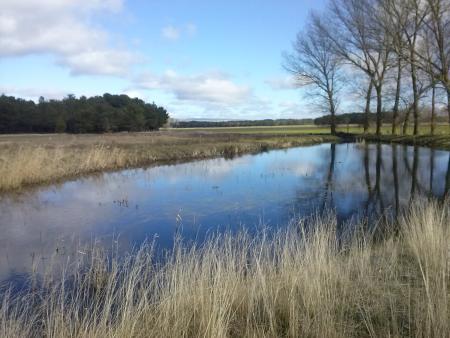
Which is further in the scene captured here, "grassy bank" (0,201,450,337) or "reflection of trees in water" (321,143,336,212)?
"reflection of trees in water" (321,143,336,212)

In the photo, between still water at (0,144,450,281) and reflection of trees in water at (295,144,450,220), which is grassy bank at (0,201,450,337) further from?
reflection of trees in water at (295,144,450,220)

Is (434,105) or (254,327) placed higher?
(434,105)

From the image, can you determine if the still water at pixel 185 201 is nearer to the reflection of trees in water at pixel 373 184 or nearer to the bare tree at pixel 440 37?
the reflection of trees in water at pixel 373 184

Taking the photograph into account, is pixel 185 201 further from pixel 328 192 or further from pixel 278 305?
pixel 278 305

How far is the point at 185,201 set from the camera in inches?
495

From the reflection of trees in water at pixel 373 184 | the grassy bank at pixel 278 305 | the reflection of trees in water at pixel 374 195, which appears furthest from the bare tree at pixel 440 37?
the grassy bank at pixel 278 305

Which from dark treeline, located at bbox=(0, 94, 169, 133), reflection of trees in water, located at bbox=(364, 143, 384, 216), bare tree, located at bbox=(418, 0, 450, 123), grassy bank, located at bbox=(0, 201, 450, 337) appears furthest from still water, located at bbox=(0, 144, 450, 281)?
dark treeline, located at bbox=(0, 94, 169, 133)

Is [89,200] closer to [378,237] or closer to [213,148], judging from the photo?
[378,237]

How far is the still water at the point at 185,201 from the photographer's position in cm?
870

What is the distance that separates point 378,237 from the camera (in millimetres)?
7984

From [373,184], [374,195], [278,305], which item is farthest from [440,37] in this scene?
[278,305]

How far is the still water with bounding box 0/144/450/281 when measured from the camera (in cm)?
870

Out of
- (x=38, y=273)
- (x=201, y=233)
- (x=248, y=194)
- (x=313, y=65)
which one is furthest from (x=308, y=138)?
(x=38, y=273)

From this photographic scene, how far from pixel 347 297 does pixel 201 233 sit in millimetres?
4494
